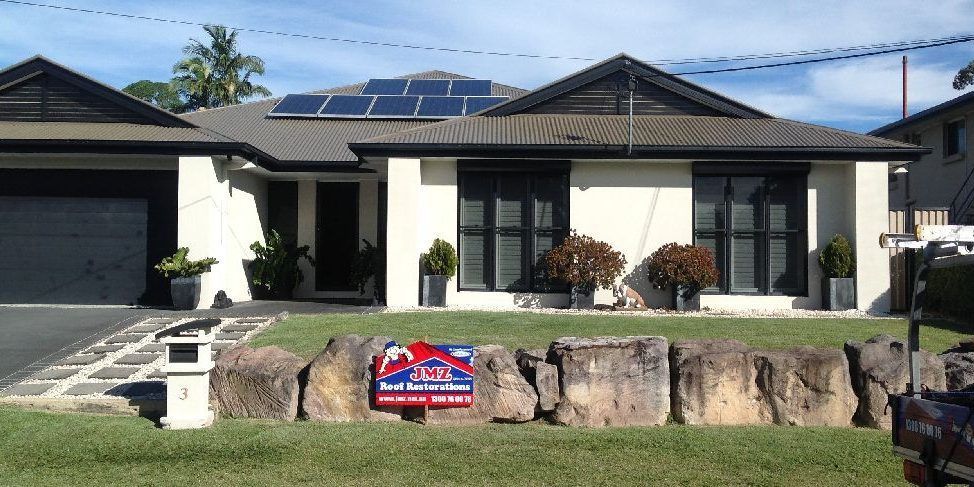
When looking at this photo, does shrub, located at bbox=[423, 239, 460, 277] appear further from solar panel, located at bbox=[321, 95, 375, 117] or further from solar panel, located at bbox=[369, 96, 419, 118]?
solar panel, located at bbox=[321, 95, 375, 117]

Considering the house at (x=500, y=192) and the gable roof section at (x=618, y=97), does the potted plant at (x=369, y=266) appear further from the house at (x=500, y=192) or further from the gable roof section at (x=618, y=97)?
the gable roof section at (x=618, y=97)

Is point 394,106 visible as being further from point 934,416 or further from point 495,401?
point 934,416

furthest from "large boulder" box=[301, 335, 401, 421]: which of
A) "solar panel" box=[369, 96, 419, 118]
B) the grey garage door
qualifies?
"solar panel" box=[369, 96, 419, 118]

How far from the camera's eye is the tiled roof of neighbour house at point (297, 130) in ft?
59.6

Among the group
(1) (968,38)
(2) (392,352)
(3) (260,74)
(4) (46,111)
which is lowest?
(2) (392,352)

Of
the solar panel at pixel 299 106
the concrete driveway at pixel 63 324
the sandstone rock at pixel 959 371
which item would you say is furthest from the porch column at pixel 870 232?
the solar panel at pixel 299 106

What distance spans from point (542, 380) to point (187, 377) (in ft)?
11.4

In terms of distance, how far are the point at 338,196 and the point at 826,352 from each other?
13098mm

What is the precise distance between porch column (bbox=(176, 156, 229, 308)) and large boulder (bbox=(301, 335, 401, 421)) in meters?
7.79

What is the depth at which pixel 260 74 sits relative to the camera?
4759cm

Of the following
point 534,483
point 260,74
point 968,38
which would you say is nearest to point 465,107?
point 968,38

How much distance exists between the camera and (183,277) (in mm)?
14633

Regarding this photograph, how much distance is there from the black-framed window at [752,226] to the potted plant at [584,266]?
2033 mm

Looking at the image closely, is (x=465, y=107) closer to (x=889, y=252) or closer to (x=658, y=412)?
(x=889, y=252)
